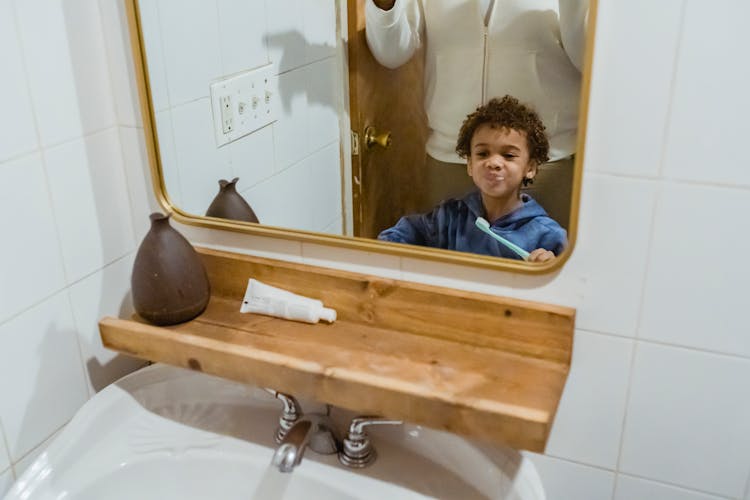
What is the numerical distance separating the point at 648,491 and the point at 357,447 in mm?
389

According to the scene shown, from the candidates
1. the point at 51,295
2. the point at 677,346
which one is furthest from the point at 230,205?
the point at 677,346

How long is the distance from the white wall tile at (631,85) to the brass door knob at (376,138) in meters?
0.25

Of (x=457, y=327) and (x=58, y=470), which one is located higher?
(x=457, y=327)

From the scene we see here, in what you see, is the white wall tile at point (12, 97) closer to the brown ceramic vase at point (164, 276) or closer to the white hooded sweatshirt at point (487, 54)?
the brown ceramic vase at point (164, 276)

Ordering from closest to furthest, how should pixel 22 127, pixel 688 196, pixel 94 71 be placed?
pixel 688 196 < pixel 22 127 < pixel 94 71

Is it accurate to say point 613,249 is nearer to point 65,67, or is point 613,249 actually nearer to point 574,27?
point 574,27

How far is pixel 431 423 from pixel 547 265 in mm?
237

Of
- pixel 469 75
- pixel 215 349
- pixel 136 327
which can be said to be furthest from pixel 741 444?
pixel 136 327

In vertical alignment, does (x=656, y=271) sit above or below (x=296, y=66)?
below

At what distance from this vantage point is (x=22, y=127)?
0.86 metres

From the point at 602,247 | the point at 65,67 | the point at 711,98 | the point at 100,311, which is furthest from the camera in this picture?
the point at 100,311

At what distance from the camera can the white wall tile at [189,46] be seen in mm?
953

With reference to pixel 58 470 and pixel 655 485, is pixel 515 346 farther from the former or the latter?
pixel 58 470

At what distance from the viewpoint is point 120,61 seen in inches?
38.8
